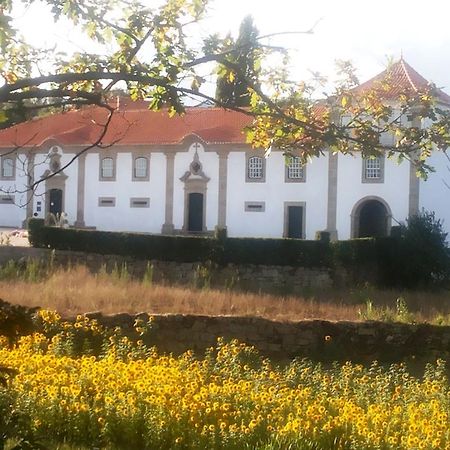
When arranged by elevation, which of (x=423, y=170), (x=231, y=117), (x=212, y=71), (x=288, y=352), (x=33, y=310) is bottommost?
(x=288, y=352)

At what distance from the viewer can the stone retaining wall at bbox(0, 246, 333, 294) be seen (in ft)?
79.2

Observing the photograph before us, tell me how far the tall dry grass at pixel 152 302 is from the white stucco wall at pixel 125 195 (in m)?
16.3

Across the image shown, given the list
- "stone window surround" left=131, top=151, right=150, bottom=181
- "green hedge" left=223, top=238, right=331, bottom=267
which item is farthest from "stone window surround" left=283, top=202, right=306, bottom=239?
"green hedge" left=223, top=238, right=331, bottom=267

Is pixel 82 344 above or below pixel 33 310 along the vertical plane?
below

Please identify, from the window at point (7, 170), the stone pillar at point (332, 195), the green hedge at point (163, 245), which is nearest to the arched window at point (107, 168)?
the window at point (7, 170)

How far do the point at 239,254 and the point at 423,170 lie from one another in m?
21.0

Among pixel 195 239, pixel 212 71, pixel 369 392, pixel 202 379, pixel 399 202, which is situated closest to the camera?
pixel 212 71

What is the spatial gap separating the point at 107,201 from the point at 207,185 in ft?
15.9

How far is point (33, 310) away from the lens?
394cm

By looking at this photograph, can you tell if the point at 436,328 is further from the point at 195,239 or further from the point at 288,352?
the point at 195,239

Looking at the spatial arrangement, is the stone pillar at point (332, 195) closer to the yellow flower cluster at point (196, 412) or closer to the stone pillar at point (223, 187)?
the stone pillar at point (223, 187)

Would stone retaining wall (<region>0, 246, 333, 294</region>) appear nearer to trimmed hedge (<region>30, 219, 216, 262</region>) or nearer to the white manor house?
trimmed hedge (<region>30, 219, 216, 262</region>)

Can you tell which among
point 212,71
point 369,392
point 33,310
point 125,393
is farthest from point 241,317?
point 33,310

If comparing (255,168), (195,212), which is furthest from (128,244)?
(255,168)
